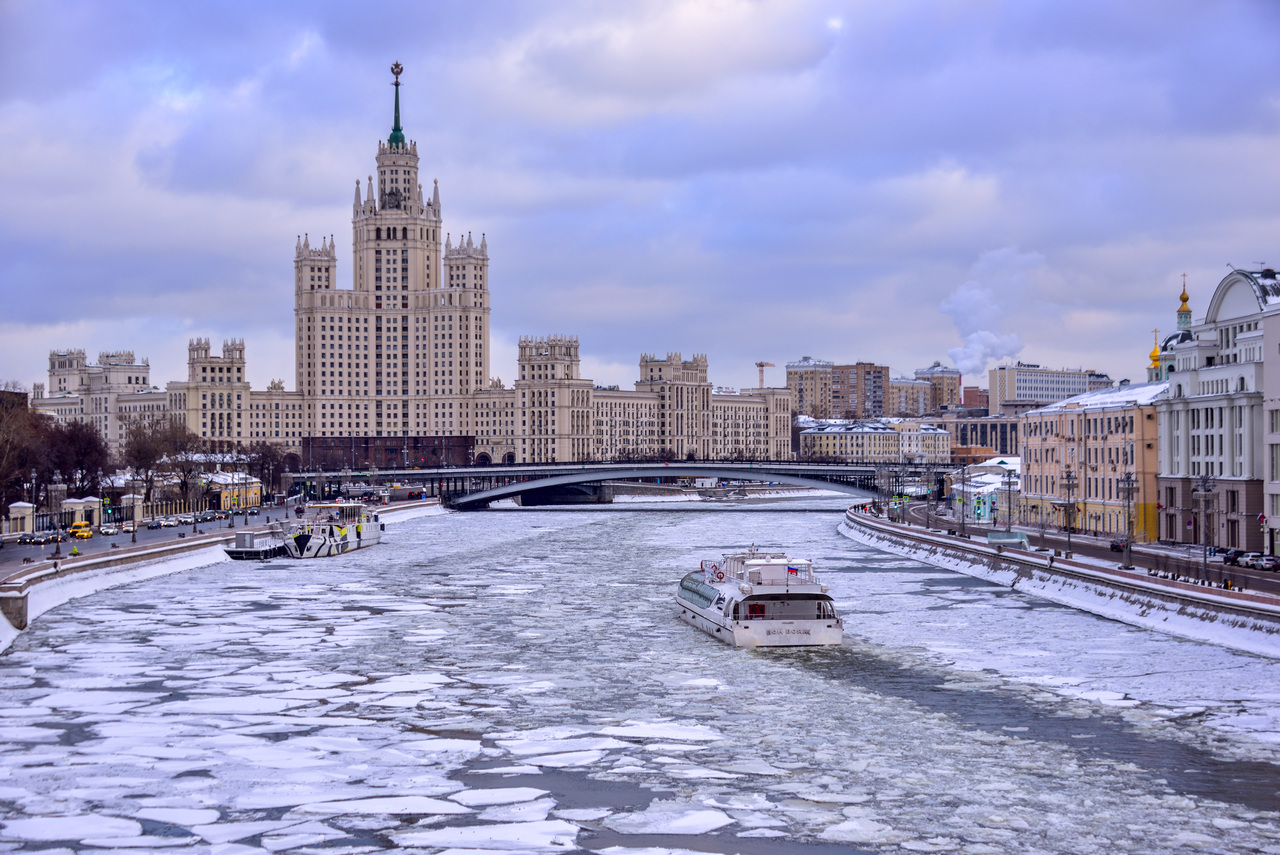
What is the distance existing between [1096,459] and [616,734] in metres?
70.4

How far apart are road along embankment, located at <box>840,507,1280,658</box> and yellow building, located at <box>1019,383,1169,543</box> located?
427 inches

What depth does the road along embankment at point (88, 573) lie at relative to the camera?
1869 inches

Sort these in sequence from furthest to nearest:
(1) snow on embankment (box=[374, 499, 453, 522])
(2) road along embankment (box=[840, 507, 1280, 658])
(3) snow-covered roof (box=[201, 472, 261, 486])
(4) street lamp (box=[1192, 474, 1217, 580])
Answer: (3) snow-covered roof (box=[201, 472, 261, 486]) < (1) snow on embankment (box=[374, 499, 453, 522]) < (4) street lamp (box=[1192, 474, 1217, 580]) < (2) road along embankment (box=[840, 507, 1280, 658])

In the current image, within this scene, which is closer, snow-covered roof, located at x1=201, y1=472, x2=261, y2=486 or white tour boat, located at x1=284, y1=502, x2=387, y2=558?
white tour boat, located at x1=284, y1=502, x2=387, y2=558

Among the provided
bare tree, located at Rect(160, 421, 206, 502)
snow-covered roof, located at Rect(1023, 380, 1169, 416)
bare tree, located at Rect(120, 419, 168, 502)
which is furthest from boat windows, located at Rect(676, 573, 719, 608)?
bare tree, located at Rect(160, 421, 206, 502)

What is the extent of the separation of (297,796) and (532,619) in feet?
89.4

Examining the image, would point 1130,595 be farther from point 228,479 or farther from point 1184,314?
point 228,479

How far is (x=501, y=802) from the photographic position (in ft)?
77.2

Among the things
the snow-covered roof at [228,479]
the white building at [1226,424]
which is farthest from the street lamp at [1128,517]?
the snow-covered roof at [228,479]

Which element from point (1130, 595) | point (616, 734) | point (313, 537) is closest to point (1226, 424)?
point (1130, 595)

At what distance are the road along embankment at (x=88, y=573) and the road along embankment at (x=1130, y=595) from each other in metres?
39.0

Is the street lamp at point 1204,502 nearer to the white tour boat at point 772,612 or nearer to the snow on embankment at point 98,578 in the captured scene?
the white tour boat at point 772,612

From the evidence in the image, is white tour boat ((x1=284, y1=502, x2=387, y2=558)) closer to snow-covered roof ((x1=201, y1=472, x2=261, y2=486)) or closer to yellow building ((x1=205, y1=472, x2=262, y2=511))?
yellow building ((x1=205, y1=472, x2=262, y2=511))

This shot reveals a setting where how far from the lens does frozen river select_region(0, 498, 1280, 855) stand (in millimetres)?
22062
